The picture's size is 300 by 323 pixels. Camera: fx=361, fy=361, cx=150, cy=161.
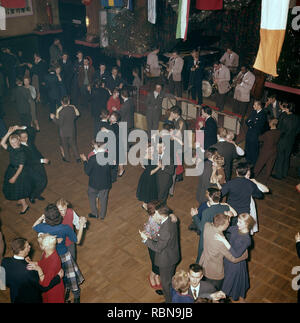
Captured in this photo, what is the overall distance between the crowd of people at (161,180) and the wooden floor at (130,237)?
0.26 m

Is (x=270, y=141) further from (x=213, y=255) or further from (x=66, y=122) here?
(x=66, y=122)

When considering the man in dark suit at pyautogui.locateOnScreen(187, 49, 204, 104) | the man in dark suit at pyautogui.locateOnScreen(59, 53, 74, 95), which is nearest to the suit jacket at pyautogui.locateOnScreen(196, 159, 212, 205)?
the man in dark suit at pyautogui.locateOnScreen(187, 49, 204, 104)

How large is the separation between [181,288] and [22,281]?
179 cm

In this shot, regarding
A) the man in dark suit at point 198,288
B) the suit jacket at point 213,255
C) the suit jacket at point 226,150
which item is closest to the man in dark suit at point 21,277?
the man in dark suit at point 198,288

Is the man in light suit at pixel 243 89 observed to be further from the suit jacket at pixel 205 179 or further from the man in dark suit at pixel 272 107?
the suit jacket at pixel 205 179

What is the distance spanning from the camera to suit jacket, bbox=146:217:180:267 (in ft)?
15.3

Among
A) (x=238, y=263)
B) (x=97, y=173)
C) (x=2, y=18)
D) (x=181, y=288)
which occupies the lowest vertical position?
(x=238, y=263)

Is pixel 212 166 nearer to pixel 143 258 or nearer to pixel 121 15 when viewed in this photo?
Answer: pixel 143 258

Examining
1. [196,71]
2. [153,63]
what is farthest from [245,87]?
[153,63]

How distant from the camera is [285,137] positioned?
25.8 feet

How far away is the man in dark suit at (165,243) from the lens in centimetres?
466

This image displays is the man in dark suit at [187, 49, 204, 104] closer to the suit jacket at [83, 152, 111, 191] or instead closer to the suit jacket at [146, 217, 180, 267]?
the suit jacket at [83, 152, 111, 191]

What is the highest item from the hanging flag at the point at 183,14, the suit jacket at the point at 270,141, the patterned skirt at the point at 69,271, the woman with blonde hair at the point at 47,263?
the hanging flag at the point at 183,14
